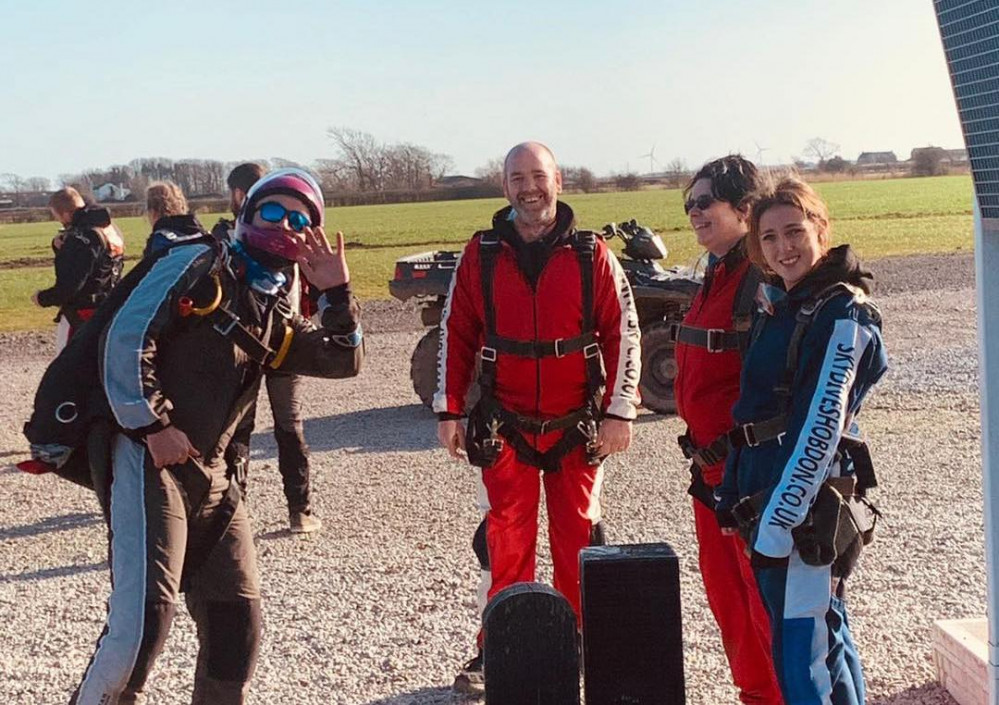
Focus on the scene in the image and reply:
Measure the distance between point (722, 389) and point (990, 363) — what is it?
835 mm

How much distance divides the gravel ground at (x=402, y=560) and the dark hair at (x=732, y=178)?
1853 mm

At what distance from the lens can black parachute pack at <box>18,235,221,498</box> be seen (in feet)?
10.9

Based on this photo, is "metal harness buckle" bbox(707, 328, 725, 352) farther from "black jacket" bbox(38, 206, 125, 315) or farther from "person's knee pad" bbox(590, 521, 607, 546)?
"black jacket" bbox(38, 206, 125, 315)

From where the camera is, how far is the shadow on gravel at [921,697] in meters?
4.39

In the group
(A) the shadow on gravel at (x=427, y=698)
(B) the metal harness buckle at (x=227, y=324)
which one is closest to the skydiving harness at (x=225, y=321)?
(B) the metal harness buckle at (x=227, y=324)

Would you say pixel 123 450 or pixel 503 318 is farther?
pixel 503 318

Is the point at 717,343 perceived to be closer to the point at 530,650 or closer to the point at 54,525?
the point at 530,650

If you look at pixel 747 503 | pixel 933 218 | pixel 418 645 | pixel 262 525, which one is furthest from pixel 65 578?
pixel 933 218

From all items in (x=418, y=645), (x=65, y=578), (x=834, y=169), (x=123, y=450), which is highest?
(x=834, y=169)

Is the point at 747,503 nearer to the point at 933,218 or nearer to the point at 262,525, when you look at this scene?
the point at 262,525

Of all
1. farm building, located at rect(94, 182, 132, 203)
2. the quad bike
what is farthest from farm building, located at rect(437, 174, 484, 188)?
the quad bike

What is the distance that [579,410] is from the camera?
4.46m

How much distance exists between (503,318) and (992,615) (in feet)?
6.19

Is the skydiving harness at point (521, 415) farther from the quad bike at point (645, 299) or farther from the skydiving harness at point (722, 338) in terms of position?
the quad bike at point (645, 299)
